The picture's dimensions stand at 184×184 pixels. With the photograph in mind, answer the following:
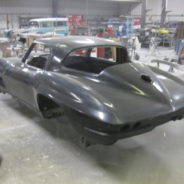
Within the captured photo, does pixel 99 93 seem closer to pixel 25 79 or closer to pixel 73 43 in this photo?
pixel 73 43

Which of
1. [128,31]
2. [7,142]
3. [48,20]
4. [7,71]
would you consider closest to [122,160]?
[7,142]

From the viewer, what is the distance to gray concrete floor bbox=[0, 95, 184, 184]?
219cm

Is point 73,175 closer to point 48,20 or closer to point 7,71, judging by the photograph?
point 7,71

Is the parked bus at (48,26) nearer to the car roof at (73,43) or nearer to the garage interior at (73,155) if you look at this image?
the garage interior at (73,155)

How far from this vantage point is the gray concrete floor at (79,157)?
219 cm

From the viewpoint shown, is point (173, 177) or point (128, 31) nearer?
point (173, 177)

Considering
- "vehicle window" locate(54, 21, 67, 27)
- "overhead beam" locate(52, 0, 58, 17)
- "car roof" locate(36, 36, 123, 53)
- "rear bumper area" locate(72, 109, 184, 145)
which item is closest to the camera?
"rear bumper area" locate(72, 109, 184, 145)

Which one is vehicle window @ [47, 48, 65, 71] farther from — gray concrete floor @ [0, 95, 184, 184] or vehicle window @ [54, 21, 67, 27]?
vehicle window @ [54, 21, 67, 27]

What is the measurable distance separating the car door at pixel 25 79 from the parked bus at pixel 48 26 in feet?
31.9

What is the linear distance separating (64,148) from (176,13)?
18236mm

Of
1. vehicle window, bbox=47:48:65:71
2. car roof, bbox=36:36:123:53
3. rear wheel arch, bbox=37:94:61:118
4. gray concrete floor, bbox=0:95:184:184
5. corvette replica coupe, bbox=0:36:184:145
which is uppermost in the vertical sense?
car roof, bbox=36:36:123:53

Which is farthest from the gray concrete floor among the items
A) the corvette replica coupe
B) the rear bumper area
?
the rear bumper area

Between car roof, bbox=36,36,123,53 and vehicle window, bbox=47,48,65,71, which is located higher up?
car roof, bbox=36,36,123,53

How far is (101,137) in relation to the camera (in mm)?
1979
